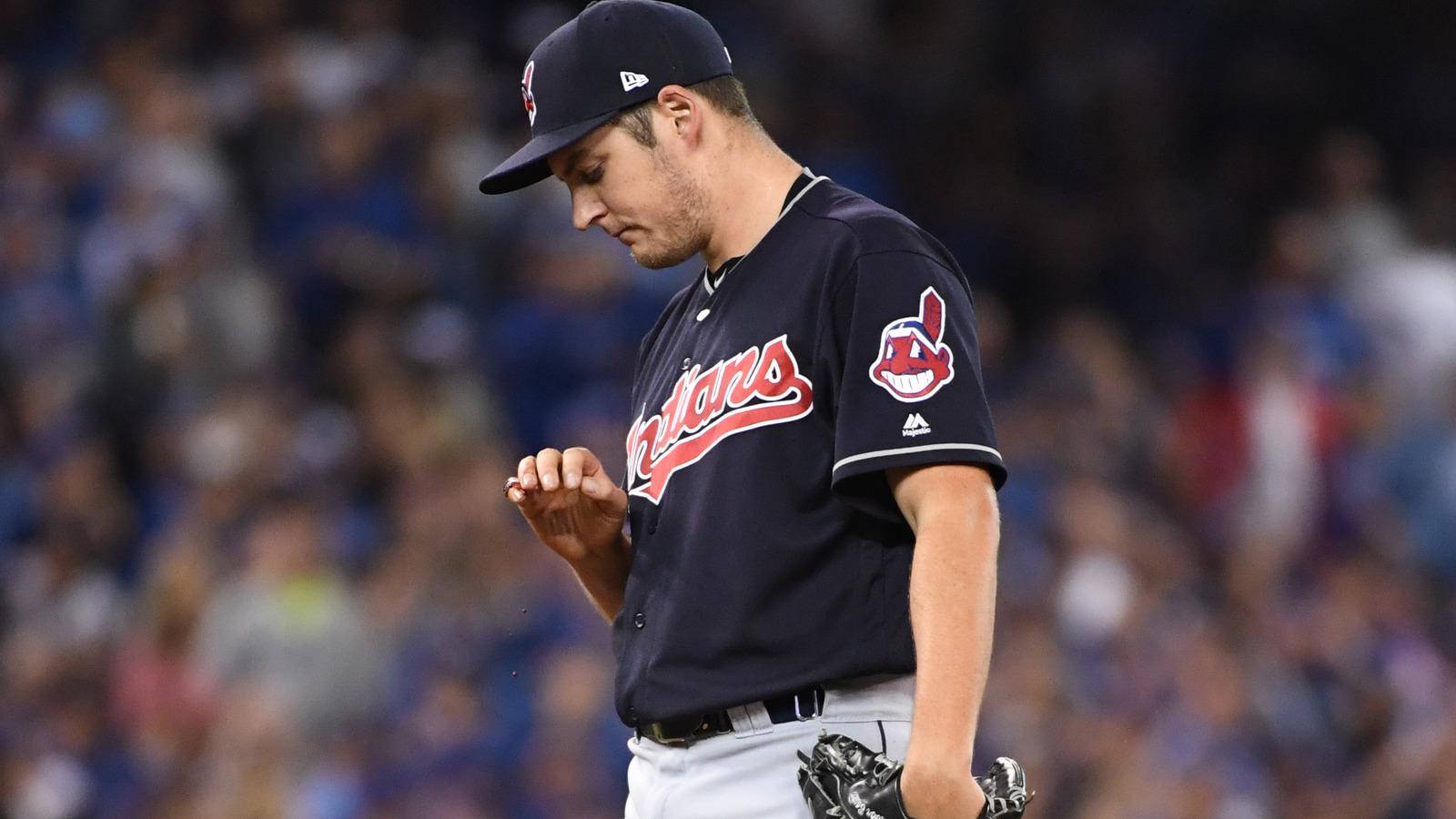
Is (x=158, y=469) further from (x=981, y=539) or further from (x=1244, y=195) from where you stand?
(x=1244, y=195)

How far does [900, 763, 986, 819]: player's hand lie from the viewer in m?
2.30

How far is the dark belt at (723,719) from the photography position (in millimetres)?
2559

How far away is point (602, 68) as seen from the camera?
2656 mm

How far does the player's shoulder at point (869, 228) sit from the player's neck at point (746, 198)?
0.21 ft

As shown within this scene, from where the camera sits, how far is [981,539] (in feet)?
7.83

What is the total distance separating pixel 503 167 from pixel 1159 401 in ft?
21.1

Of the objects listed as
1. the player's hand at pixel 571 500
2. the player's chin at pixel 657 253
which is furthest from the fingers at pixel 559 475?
the player's chin at pixel 657 253

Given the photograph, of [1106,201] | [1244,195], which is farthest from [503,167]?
[1244,195]

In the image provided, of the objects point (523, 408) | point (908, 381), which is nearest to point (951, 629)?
point (908, 381)

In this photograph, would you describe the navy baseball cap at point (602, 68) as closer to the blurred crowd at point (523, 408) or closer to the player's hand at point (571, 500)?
the player's hand at point (571, 500)

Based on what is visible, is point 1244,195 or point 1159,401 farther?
point 1244,195

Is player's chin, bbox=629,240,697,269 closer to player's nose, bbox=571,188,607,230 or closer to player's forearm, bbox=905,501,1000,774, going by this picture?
player's nose, bbox=571,188,607,230

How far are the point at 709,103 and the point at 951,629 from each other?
32.0 inches

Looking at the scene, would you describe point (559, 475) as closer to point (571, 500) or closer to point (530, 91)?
point (571, 500)
